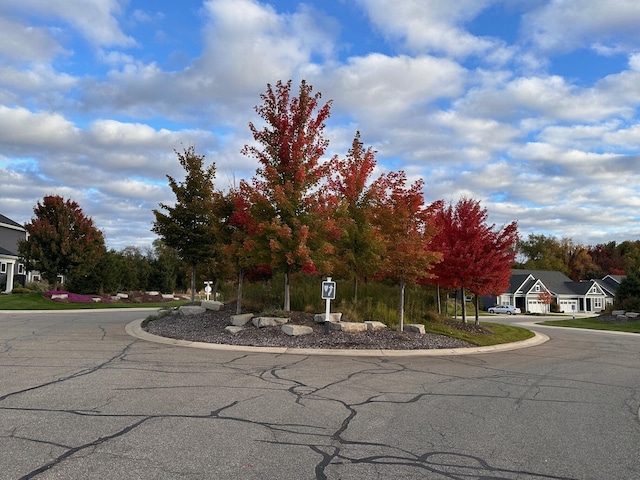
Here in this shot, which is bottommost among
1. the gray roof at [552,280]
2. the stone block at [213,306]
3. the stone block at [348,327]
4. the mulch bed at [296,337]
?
the mulch bed at [296,337]

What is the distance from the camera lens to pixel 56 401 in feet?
23.5

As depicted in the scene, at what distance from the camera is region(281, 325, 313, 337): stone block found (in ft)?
48.8

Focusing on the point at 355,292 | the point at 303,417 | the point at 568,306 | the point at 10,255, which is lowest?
the point at 568,306

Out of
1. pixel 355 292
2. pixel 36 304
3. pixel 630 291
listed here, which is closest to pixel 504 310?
pixel 630 291

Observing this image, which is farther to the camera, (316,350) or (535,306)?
(535,306)

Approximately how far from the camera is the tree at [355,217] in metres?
16.7

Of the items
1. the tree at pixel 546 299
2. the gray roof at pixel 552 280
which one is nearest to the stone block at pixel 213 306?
the tree at pixel 546 299

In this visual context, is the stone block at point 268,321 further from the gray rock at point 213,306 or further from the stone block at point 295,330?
the gray rock at point 213,306

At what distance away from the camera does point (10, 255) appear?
44406 mm

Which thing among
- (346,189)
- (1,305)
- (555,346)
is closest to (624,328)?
(555,346)

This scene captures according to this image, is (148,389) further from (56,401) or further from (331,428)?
(331,428)

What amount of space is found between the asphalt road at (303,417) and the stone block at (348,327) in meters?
3.25

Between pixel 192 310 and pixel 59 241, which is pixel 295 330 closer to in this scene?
pixel 192 310

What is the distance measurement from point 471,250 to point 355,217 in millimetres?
4576
